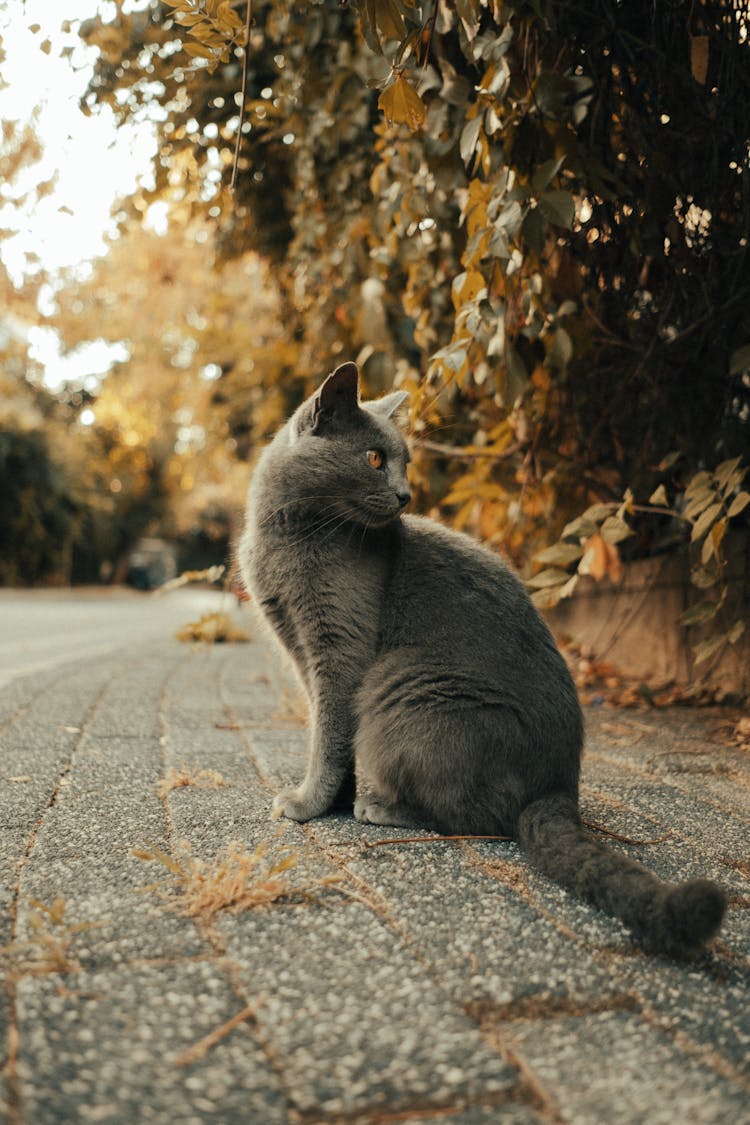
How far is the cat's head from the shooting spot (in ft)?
6.97

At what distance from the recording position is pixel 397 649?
2045 millimetres

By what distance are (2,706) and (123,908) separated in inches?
85.0

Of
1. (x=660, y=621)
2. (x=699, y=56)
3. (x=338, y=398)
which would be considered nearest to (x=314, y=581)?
(x=338, y=398)

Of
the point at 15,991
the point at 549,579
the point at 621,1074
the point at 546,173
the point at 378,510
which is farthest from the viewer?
the point at 549,579

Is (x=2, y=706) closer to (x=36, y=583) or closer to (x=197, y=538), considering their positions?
(x=36, y=583)

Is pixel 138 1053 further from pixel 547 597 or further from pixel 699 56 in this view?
pixel 699 56

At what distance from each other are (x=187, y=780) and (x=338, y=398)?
3.40ft

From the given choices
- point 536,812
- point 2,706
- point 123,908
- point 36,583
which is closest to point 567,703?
point 536,812

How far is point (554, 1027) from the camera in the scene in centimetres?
106

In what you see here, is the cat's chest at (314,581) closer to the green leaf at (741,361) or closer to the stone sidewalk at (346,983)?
the stone sidewalk at (346,983)

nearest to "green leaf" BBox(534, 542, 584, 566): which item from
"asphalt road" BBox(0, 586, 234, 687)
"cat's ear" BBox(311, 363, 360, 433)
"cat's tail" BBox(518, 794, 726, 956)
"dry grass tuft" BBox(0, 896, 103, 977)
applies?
"cat's ear" BBox(311, 363, 360, 433)

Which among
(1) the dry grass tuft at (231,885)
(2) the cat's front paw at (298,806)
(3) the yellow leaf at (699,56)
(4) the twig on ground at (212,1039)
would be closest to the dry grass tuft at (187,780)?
(2) the cat's front paw at (298,806)

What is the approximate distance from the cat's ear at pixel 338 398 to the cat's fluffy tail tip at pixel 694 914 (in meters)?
1.38

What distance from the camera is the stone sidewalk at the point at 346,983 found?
3.01 feet
